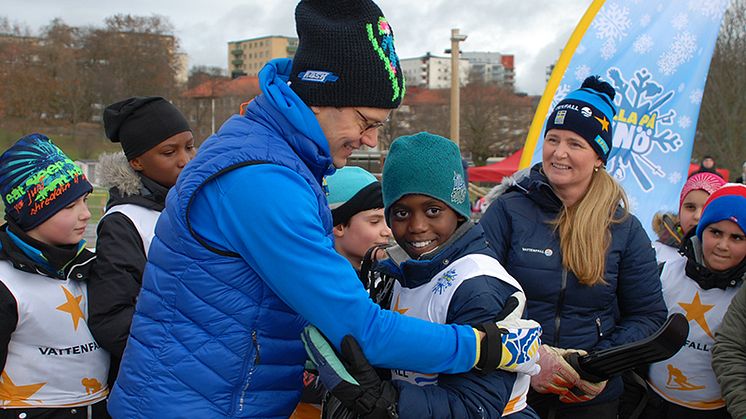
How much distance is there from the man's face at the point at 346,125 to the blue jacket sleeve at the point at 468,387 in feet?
1.74

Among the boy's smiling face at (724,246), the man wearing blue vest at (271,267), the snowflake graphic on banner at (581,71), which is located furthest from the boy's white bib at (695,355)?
the snowflake graphic on banner at (581,71)

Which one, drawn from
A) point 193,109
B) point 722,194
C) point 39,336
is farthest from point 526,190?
point 193,109

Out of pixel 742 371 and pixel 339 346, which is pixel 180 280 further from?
pixel 742 371

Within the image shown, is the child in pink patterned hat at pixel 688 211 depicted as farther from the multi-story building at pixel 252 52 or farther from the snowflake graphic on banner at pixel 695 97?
the multi-story building at pixel 252 52

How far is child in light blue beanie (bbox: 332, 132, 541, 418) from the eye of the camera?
1830 mm

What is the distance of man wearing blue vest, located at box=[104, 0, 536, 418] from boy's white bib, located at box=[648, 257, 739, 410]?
190 centimetres

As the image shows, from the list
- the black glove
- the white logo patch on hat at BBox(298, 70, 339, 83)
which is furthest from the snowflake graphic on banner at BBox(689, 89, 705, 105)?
the black glove

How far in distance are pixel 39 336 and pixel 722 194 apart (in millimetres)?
3167

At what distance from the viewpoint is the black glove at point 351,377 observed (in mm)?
1679

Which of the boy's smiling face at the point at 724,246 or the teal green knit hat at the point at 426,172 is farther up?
the teal green knit hat at the point at 426,172

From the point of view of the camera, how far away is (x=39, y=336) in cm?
266

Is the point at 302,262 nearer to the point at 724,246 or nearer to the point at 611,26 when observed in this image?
the point at 724,246

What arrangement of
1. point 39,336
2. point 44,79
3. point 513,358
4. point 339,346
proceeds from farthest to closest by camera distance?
point 44,79, point 39,336, point 513,358, point 339,346

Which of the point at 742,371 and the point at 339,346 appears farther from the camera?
the point at 742,371
